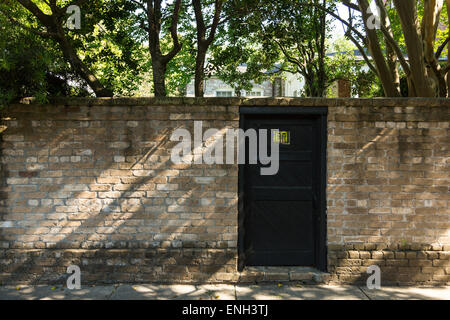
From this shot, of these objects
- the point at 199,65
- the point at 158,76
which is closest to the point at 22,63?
the point at 158,76

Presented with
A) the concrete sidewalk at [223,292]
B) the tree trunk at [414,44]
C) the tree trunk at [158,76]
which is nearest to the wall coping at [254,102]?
the tree trunk at [414,44]

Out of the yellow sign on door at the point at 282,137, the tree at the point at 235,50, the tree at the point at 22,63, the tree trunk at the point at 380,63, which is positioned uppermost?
the tree at the point at 235,50

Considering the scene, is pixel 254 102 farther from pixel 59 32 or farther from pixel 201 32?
pixel 201 32

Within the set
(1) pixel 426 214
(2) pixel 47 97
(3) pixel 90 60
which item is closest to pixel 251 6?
(3) pixel 90 60

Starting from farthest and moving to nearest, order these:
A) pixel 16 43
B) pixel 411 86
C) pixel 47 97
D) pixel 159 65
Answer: pixel 159 65, pixel 411 86, pixel 47 97, pixel 16 43

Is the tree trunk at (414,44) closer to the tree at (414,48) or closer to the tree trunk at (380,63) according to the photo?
the tree at (414,48)

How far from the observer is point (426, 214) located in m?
4.85

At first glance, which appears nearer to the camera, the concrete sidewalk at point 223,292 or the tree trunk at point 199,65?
the concrete sidewalk at point 223,292

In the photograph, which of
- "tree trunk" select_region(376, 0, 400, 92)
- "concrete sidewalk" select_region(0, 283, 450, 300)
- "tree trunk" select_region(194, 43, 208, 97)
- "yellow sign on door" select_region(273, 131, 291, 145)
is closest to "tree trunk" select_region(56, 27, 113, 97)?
"yellow sign on door" select_region(273, 131, 291, 145)

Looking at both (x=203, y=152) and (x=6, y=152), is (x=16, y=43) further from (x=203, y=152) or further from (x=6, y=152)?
(x=203, y=152)

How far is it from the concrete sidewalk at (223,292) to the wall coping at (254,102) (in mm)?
2365

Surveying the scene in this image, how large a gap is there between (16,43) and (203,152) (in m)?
2.61

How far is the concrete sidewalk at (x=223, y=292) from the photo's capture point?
442 cm

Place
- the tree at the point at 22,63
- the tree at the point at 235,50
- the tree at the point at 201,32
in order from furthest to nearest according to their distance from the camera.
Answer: the tree at the point at 235,50 → the tree at the point at 201,32 → the tree at the point at 22,63
